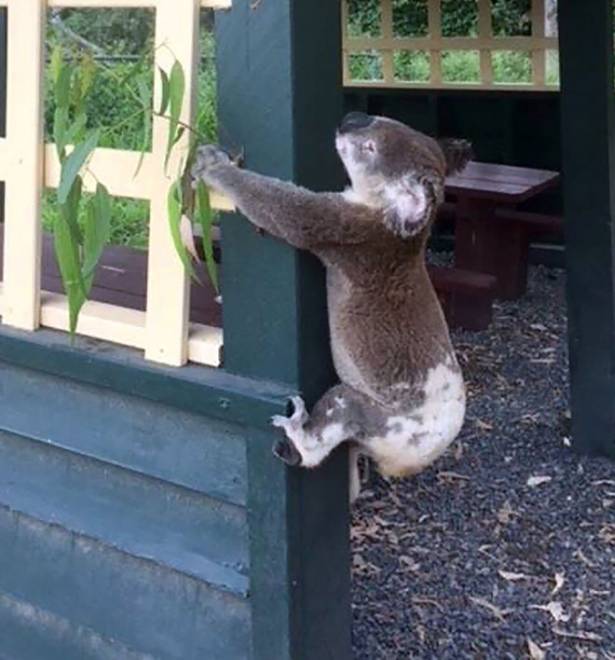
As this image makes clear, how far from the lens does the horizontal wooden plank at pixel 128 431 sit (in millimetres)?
2041

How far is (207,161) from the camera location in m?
1.86

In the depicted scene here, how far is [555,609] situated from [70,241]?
1.82 m

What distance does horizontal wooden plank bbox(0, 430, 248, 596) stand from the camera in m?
2.08

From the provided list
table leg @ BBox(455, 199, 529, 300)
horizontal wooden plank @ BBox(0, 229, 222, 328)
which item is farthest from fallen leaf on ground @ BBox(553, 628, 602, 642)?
table leg @ BBox(455, 199, 529, 300)

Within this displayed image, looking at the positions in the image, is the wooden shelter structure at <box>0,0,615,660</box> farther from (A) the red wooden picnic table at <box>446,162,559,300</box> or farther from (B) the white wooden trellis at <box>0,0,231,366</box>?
(A) the red wooden picnic table at <box>446,162,559,300</box>

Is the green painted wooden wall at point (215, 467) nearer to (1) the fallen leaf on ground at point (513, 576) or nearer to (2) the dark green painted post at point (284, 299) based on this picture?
(2) the dark green painted post at point (284, 299)

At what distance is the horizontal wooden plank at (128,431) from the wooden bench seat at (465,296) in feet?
10.4

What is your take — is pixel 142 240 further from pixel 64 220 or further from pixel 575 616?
pixel 64 220

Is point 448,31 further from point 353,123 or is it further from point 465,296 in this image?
point 353,123

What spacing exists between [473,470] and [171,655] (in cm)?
199

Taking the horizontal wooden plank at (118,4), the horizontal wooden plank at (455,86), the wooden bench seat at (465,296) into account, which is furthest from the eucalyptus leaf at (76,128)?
the horizontal wooden plank at (455,86)

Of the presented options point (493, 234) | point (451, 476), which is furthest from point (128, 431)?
point (493, 234)

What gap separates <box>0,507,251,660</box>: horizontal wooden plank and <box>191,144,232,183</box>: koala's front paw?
0.67 m

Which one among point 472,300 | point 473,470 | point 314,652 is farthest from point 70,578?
point 472,300
